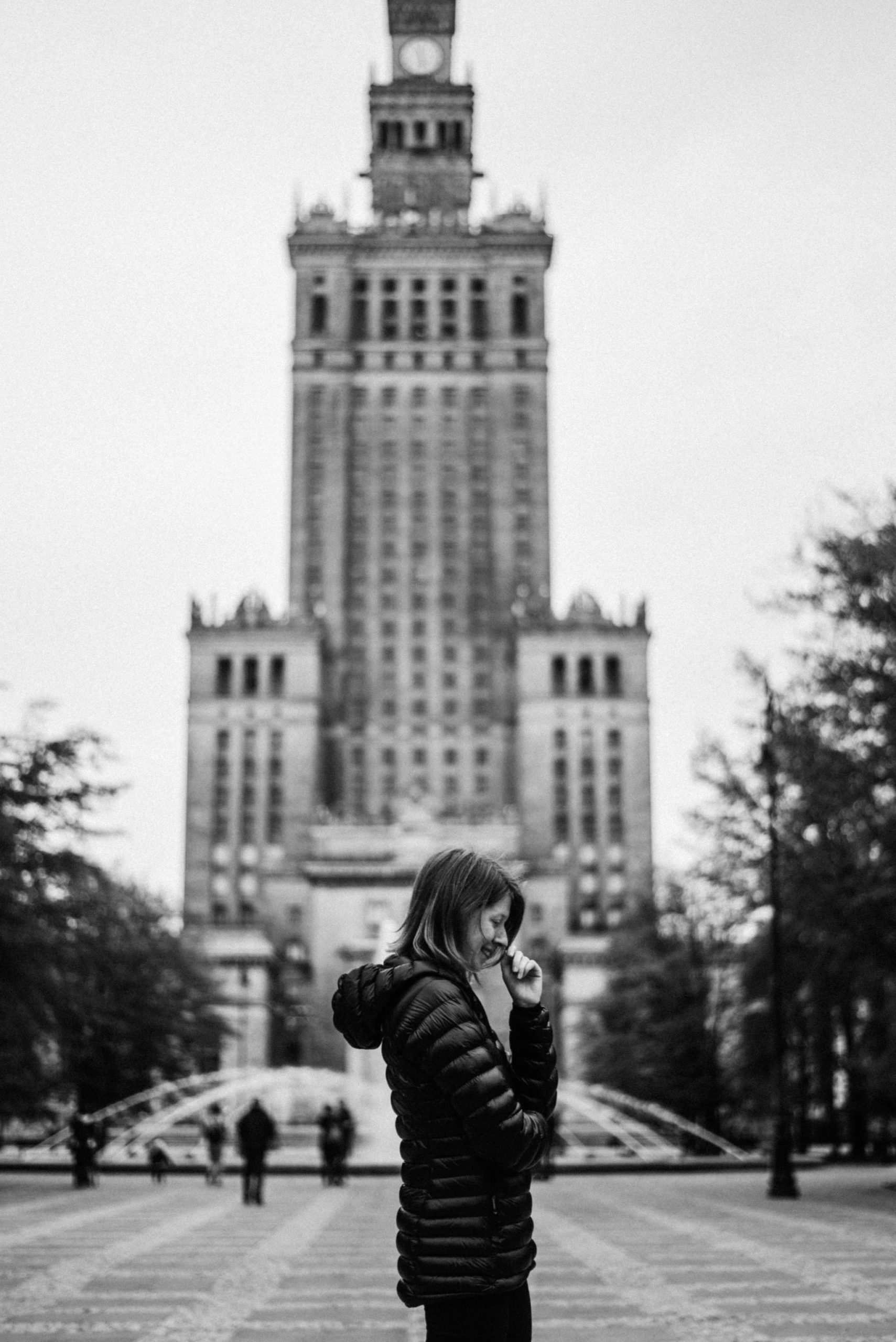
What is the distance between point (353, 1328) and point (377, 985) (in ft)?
25.9

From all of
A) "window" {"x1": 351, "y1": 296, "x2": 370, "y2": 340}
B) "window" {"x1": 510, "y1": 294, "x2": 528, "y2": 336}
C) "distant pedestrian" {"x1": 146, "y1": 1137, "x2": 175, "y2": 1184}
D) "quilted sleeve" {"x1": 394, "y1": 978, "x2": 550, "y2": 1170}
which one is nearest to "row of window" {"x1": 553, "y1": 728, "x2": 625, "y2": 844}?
"window" {"x1": 510, "y1": 294, "x2": 528, "y2": 336}

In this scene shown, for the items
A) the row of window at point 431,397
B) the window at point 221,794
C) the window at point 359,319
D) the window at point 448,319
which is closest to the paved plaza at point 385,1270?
the window at point 221,794

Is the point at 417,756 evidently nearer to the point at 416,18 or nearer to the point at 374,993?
the point at 416,18

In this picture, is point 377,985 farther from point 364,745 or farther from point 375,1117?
point 364,745

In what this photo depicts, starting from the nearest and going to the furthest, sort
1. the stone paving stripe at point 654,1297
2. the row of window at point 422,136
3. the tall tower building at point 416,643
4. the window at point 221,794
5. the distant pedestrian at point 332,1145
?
the stone paving stripe at point 654,1297, the distant pedestrian at point 332,1145, the tall tower building at point 416,643, the window at point 221,794, the row of window at point 422,136

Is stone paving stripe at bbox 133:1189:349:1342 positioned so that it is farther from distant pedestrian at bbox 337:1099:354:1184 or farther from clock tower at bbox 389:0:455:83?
clock tower at bbox 389:0:455:83

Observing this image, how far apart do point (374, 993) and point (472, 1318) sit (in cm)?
113

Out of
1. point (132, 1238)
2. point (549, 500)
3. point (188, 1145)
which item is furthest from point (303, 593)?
point (132, 1238)

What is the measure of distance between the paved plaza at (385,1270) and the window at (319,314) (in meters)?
120

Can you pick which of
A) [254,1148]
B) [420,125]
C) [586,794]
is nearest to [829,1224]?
[254,1148]

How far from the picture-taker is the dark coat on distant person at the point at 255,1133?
95.3 feet

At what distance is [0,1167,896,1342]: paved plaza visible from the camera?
1287cm

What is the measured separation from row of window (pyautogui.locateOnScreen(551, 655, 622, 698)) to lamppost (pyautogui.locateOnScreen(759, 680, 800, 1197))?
3923 inches

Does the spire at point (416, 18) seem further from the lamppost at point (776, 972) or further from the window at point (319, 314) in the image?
the lamppost at point (776, 972)
